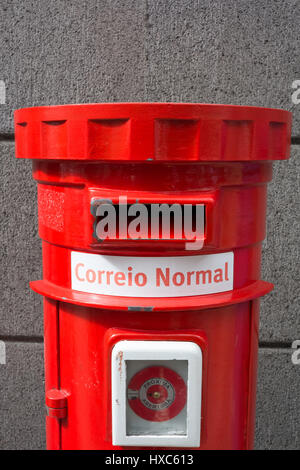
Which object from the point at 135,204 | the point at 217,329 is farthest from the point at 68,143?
the point at 217,329

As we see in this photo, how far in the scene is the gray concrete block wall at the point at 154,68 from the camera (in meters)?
1.87

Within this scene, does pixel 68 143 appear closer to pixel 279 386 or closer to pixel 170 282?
pixel 170 282

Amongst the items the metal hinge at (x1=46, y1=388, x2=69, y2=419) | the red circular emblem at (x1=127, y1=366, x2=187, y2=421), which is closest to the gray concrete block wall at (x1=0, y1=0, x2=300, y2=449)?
the metal hinge at (x1=46, y1=388, x2=69, y2=419)

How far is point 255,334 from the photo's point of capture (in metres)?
1.24

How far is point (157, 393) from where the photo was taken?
1127mm

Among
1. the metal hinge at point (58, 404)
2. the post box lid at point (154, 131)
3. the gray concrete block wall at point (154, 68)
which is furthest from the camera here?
the gray concrete block wall at point (154, 68)

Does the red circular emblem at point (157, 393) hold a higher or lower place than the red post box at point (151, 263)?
lower

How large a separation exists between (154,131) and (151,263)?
12.7 inches

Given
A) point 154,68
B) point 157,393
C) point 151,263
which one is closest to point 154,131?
point 151,263

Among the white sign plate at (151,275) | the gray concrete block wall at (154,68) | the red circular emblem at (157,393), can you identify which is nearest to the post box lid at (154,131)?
the white sign plate at (151,275)

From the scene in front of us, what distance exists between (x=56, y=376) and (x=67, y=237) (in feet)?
1.41

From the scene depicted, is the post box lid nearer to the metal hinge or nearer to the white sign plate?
the white sign plate

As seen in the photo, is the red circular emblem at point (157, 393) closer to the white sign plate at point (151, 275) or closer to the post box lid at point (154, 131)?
the white sign plate at point (151, 275)

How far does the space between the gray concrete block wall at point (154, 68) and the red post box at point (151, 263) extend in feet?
2.68
